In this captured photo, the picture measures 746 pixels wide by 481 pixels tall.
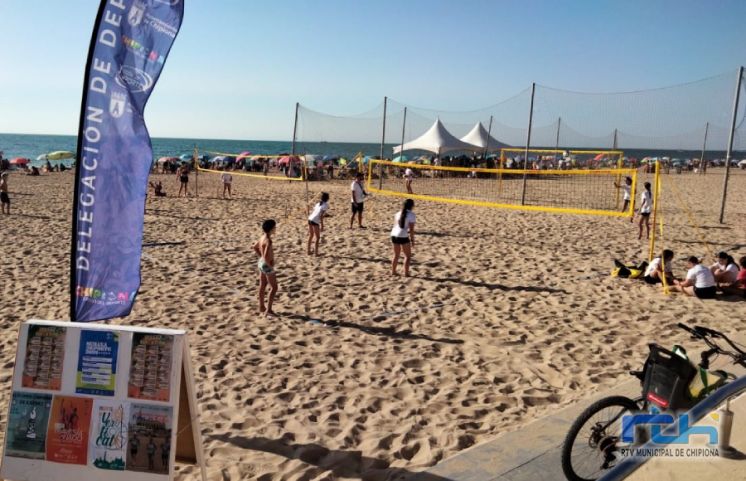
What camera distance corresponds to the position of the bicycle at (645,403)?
304 cm

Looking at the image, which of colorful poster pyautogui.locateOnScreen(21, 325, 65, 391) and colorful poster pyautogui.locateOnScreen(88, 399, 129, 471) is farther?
colorful poster pyautogui.locateOnScreen(21, 325, 65, 391)

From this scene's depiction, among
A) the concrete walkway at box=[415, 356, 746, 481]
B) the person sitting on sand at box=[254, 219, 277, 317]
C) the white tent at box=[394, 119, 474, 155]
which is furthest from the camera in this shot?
the white tent at box=[394, 119, 474, 155]

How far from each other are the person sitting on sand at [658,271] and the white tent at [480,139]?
22.9m

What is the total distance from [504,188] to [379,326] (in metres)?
19.2

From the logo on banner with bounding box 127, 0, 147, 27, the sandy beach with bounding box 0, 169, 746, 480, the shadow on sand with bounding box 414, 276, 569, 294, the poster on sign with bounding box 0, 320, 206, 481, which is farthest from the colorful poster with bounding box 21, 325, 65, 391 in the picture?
the shadow on sand with bounding box 414, 276, 569, 294

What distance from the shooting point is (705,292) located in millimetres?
7445

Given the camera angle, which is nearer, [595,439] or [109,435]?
[109,435]

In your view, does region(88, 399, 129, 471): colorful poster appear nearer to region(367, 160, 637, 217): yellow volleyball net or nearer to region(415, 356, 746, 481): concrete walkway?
A: region(415, 356, 746, 481): concrete walkway

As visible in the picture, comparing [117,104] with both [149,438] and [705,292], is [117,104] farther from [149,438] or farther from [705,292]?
[705,292]

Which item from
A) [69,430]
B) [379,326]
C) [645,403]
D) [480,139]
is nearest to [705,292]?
[379,326]

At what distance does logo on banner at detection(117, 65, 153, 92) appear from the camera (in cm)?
339

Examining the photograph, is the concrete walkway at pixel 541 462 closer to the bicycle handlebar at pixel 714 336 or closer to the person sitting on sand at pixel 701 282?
the bicycle handlebar at pixel 714 336

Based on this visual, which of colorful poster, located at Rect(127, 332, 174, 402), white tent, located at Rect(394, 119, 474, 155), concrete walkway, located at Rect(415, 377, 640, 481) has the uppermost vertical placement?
white tent, located at Rect(394, 119, 474, 155)

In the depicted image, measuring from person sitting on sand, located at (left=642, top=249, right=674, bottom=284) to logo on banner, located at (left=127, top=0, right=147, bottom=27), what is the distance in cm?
733
